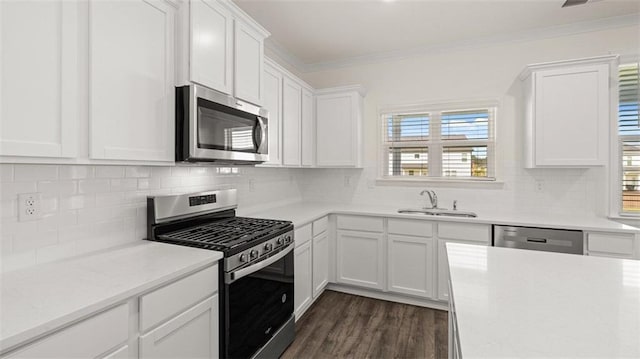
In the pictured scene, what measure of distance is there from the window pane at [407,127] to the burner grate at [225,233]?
2041 millimetres

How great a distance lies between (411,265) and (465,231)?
604 millimetres

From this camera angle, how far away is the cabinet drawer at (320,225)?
9.55ft

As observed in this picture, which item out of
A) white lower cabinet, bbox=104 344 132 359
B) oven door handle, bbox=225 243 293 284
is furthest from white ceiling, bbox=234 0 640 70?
white lower cabinet, bbox=104 344 132 359

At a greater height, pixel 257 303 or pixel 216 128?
pixel 216 128

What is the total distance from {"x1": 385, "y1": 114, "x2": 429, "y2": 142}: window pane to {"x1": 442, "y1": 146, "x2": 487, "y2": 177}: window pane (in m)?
0.33

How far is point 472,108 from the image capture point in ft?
10.9

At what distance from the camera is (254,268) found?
1794 mm

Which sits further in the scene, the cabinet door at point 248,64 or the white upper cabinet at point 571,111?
the white upper cabinet at point 571,111

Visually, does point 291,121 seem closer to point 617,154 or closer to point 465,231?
point 465,231

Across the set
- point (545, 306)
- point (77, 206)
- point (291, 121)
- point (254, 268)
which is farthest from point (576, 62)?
point (77, 206)

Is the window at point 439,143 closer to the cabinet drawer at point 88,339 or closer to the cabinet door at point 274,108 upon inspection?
the cabinet door at point 274,108

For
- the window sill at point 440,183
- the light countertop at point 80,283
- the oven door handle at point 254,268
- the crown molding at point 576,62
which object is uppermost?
the crown molding at point 576,62

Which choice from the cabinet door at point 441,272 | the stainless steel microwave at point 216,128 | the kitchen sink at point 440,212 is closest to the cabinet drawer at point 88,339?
the stainless steel microwave at point 216,128

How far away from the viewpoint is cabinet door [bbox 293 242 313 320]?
2525 mm
